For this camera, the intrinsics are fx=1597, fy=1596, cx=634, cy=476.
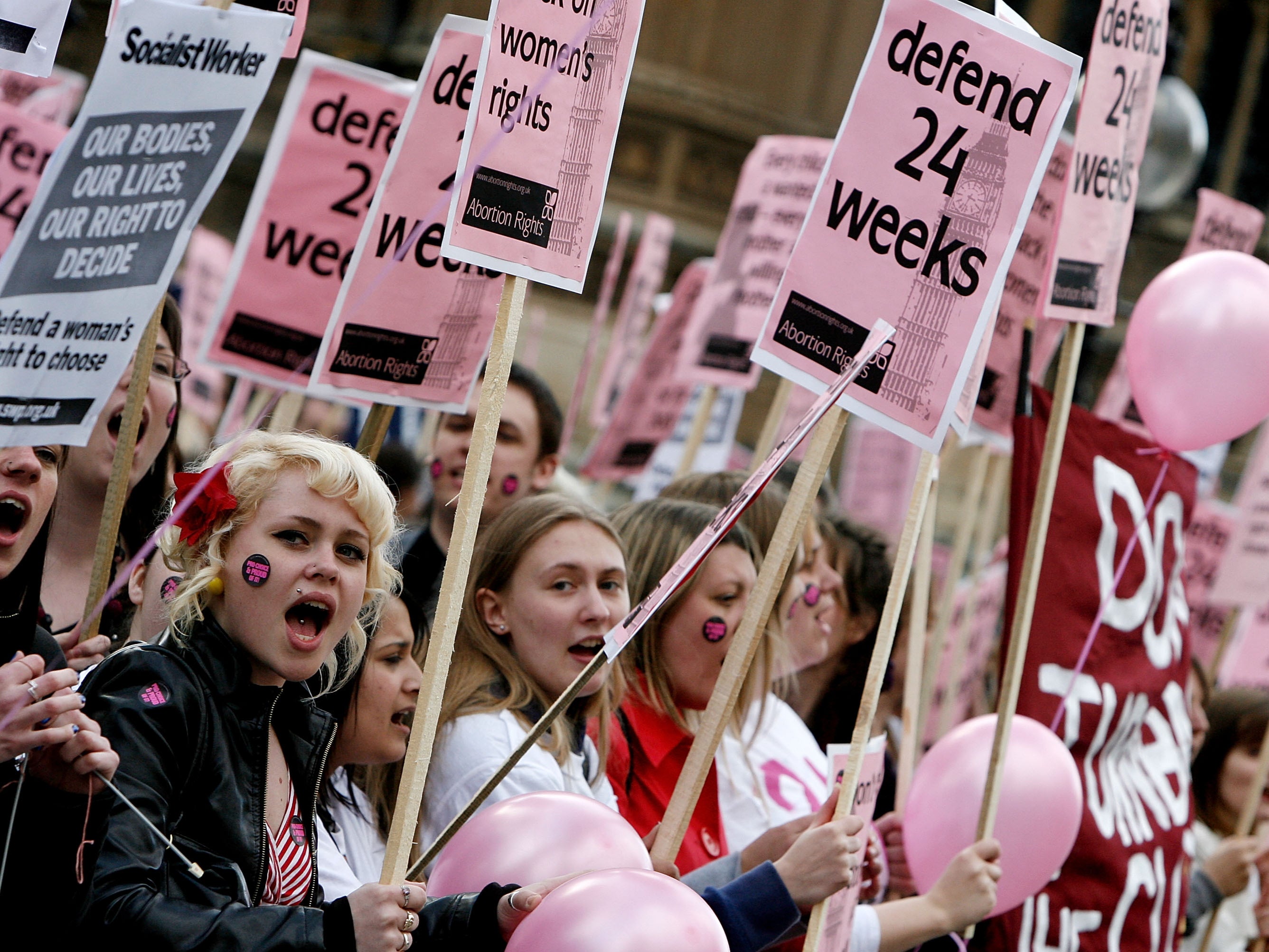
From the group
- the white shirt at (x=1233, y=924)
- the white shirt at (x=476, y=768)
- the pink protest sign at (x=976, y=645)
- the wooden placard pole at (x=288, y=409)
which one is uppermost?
the wooden placard pole at (x=288, y=409)

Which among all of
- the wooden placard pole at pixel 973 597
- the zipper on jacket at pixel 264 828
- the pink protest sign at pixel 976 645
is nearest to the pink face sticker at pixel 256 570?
the zipper on jacket at pixel 264 828

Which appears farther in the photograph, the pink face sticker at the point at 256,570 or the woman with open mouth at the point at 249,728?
the pink face sticker at the point at 256,570

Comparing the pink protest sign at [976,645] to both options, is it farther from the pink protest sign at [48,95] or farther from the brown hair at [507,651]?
the pink protest sign at [48,95]

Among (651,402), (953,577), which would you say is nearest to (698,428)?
(651,402)

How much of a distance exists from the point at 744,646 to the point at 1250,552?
9.16 feet

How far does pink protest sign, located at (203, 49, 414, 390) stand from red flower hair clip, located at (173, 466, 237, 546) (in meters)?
1.29

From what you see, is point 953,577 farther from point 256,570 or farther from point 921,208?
point 256,570

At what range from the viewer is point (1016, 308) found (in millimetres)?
3762

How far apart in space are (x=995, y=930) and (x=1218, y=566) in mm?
2295

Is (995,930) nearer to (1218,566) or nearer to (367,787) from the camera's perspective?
(367,787)

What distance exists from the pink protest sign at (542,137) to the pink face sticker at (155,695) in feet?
2.16

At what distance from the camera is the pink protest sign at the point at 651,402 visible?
17.7 feet

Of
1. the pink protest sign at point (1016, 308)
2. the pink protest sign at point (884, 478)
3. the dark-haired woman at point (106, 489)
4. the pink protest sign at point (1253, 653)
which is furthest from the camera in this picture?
the pink protest sign at point (884, 478)

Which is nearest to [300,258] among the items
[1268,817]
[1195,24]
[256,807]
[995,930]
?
[256,807]
